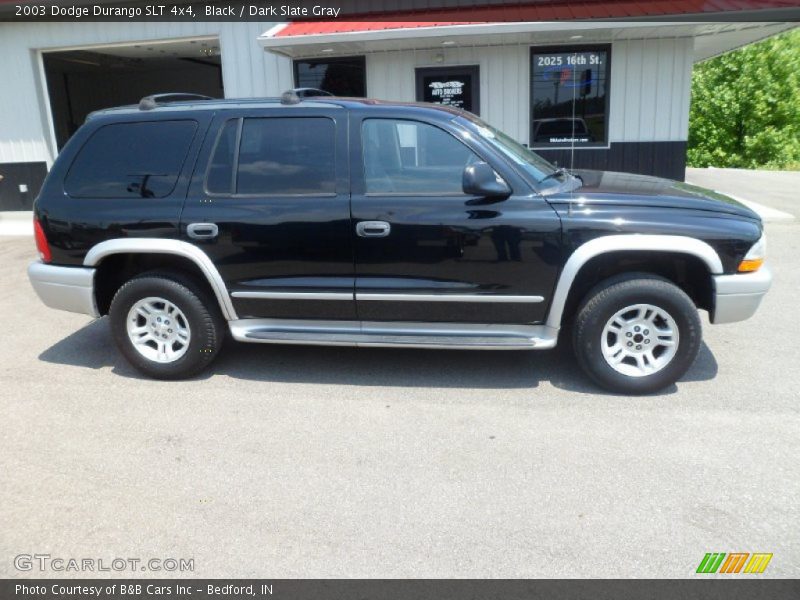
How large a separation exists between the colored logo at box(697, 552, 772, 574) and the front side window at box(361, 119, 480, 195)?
2.56m

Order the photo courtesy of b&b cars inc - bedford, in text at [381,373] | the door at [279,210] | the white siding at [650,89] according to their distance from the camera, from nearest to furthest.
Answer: the photo courtesy of b&b cars inc - bedford, in text at [381,373] → the door at [279,210] → the white siding at [650,89]

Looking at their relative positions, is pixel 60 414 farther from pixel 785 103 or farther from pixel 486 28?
pixel 785 103

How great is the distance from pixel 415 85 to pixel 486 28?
81.2 inches

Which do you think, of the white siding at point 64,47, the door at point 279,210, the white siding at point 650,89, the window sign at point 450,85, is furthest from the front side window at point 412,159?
the white siding at point 64,47

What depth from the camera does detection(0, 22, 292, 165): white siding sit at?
12156mm

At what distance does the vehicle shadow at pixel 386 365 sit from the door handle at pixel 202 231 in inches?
42.6

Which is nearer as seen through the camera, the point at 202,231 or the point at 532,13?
the point at 202,231

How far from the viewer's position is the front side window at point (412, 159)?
14.6 feet

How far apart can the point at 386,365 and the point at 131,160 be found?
2.38 m

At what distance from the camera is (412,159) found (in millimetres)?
4605

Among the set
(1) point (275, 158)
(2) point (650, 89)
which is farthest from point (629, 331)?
(2) point (650, 89)

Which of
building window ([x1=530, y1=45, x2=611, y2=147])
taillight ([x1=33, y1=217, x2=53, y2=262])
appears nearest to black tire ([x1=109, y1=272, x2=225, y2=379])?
taillight ([x1=33, y1=217, x2=53, y2=262])

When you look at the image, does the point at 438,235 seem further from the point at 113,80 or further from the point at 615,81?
the point at 113,80

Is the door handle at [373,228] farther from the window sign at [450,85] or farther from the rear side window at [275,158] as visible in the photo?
the window sign at [450,85]
